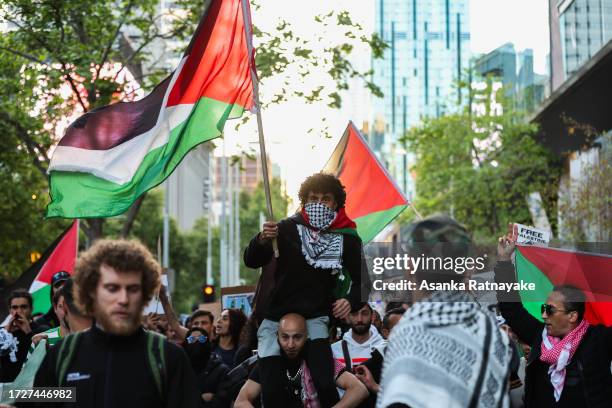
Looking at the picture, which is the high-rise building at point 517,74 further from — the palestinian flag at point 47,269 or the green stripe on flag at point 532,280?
the green stripe on flag at point 532,280

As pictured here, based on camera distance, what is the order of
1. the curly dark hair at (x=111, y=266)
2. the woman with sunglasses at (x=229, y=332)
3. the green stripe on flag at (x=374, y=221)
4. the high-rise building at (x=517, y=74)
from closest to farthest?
the curly dark hair at (x=111, y=266)
the woman with sunglasses at (x=229, y=332)
the green stripe on flag at (x=374, y=221)
the high-rise building at (x=517, y=74)

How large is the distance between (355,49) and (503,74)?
30.9 metres

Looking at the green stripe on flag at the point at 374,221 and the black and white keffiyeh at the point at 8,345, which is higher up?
the green stripe on flag at the point at 374,221

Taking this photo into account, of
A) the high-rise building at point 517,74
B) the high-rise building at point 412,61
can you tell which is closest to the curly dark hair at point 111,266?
the high-rise building at point 517,74

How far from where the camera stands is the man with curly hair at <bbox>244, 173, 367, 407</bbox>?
8094 mm

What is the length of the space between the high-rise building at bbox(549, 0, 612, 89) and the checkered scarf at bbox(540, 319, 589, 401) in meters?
24.2

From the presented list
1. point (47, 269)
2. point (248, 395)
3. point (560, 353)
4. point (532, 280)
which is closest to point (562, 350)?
point (560, 353)

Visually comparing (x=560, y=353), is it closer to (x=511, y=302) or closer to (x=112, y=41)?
(x=511, y=302)

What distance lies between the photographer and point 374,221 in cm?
1395

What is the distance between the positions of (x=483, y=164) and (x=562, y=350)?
3533 centimetres

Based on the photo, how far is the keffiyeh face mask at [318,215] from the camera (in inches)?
323

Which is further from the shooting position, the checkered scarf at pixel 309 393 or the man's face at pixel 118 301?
the checkered scarf at pixel 309 393

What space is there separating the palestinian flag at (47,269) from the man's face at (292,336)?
7.51 meters

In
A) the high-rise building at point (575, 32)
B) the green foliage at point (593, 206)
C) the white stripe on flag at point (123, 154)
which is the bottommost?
the white stripe on flag at point (123, 154)
